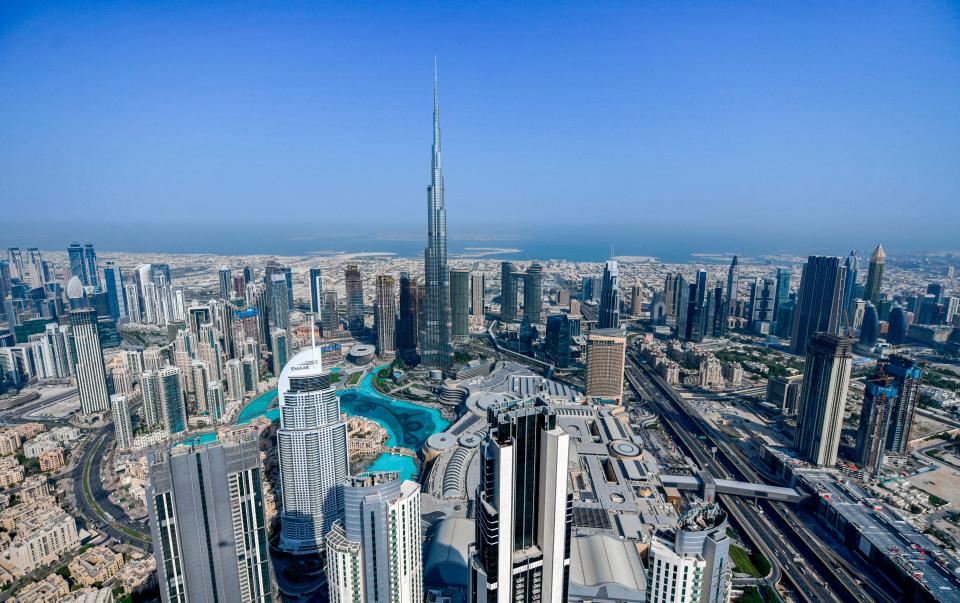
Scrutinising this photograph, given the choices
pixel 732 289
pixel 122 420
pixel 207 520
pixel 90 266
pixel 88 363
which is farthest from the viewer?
pixel 732 289

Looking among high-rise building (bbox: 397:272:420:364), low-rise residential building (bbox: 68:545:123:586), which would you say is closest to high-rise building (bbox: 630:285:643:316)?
high-rise building (bbox: 397:272:420:364)

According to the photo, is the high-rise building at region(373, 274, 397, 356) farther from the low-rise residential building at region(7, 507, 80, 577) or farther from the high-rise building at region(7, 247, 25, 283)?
the high-rise building at region(7, 247, 25, 283)

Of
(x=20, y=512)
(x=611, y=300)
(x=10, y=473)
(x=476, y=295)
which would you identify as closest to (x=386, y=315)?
(x=476, y=295)

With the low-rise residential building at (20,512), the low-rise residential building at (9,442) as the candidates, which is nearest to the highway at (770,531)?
the low-rise residential building at (20,512)

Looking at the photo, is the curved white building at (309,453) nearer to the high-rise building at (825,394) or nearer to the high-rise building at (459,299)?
the high-rise building at (825,394)

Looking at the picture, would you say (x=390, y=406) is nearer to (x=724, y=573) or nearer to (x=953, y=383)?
(x=724, y=573)

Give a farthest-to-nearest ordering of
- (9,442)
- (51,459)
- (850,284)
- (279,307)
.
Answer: (279,307), (850,284), (9,442), (51,459)

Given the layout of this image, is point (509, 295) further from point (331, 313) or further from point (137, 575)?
point (137, 575)
